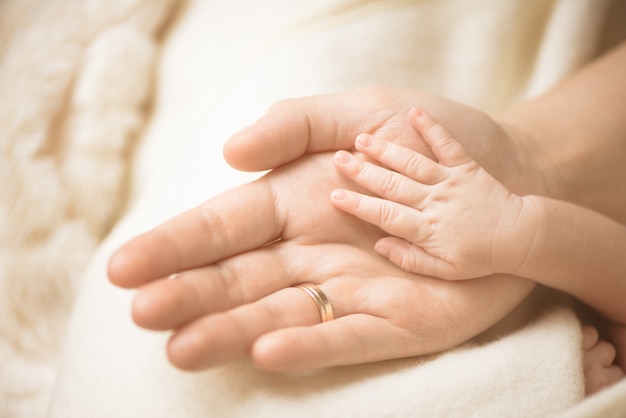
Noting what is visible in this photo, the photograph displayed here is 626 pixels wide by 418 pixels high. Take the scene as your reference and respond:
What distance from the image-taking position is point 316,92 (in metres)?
1.04

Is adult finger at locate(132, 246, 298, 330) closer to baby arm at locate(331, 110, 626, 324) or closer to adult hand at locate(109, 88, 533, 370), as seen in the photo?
adult hand at locate(109, 88, 533, 370)

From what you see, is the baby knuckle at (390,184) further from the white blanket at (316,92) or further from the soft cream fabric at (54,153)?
the soft cream fabric at (54,153)

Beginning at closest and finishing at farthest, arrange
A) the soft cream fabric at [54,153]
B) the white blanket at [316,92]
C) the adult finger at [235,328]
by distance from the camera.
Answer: the adult finger at [235,328], the white blanket at [316,92], the soft cream fabric at [54,153]

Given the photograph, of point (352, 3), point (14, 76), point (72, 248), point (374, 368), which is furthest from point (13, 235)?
point (352, 3)

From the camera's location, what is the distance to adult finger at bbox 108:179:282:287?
2.12 feet

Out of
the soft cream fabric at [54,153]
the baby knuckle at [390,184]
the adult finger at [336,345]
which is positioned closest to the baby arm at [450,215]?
the baby knuckle at [390,184]

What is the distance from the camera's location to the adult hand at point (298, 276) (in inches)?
25.6

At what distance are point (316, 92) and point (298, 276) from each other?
402 mm

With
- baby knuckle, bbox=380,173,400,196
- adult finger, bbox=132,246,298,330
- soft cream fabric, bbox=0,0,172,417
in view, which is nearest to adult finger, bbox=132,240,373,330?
adult finger, bbox=132,246,298,330

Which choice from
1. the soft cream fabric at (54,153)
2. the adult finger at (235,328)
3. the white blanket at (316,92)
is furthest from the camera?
the soft cream fabric at (54,153)

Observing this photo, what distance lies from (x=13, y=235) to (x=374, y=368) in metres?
0.74

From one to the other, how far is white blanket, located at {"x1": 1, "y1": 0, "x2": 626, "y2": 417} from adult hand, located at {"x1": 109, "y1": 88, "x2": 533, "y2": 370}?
2.7 inches

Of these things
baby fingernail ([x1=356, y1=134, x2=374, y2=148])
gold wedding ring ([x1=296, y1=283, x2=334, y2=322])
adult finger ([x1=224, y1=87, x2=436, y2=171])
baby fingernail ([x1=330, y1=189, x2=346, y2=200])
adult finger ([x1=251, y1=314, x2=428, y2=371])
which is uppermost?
adult finger ([x1=224, y1=87, x2=436, y2=171])

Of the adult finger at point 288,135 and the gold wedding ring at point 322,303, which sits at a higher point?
the adult finger at point 288,135
